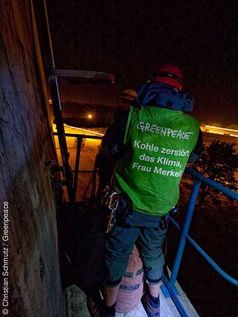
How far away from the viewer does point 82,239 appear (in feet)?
7.69

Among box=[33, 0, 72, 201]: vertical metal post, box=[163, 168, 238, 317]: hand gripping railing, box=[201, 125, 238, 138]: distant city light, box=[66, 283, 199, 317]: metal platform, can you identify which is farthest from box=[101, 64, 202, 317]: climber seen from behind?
box=[201, 125, 238, 138]: distant city light

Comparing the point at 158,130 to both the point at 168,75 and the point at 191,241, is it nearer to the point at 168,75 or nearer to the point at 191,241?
the point at 168,75

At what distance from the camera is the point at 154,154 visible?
186cm

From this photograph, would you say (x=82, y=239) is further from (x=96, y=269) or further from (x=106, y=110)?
(x=106, y=110)

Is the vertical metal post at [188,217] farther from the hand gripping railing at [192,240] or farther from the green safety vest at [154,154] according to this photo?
the green safety vest at [154,154]

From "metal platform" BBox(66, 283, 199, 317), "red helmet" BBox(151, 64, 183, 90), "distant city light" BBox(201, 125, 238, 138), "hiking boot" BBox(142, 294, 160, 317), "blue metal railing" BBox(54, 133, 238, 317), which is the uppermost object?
"red helmet" BBox(151, 64, 183, 90)

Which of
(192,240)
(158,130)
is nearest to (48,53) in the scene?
(158,130)

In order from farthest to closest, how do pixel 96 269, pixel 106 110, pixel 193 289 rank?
pixel 106 110
pixel 193 289
pixel 96 269

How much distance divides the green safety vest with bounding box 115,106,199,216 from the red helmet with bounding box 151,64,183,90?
26 cm

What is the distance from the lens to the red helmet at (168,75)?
1.93 metres

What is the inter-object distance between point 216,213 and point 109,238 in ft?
52.0

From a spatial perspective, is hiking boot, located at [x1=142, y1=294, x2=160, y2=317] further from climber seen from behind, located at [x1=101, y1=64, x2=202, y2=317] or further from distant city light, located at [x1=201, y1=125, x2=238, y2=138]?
distant city light, located at [x1=201, y1=125, x2=238, y2=138]

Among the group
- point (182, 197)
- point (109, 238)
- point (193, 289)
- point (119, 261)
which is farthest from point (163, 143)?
point (182, 197)

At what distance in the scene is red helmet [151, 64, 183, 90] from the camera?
1932 millimetres
